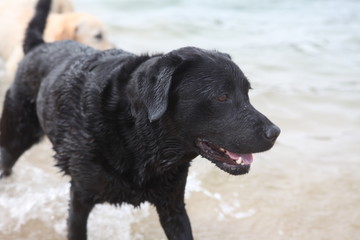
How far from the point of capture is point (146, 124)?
2.75 m

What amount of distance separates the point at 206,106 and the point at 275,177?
7.59 ft

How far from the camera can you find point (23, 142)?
3.86 metres

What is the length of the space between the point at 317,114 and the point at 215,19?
775 centimetres

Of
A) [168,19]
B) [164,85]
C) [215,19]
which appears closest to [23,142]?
[164,85]

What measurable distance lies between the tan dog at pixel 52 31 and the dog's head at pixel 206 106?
189 inches

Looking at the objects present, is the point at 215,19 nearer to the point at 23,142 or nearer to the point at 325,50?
the point at 325,50

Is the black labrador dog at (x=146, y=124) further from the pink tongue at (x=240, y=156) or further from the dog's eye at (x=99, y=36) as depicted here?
the dog's eye at (x=99, y=36)

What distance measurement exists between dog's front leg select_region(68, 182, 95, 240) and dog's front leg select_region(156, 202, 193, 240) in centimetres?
41

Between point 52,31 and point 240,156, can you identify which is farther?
point 52,31

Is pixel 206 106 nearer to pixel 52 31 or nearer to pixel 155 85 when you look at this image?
pixel 155 85

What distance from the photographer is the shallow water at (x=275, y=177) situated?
3.89 metres

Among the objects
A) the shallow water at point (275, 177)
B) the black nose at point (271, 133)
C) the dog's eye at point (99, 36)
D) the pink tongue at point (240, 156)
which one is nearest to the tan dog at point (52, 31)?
the dog's eye at point (99, 36)

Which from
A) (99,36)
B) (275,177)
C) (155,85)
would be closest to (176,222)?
(155,85)

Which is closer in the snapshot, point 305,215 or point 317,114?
point 305,215
